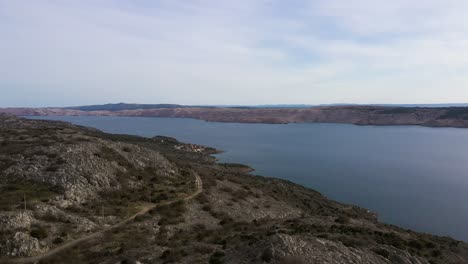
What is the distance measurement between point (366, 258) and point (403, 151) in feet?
420

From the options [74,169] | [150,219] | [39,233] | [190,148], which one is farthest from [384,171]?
[39,233]

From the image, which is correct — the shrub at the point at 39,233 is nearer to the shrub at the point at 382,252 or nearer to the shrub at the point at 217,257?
the shrub at the point at 217,257

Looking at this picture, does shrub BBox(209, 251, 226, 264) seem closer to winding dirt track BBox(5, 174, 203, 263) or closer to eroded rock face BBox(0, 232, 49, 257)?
winding dirt track BBox(5, 174, 203, 263)

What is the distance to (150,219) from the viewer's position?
118ft

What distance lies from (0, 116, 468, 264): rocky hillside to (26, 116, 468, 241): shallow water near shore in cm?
1340

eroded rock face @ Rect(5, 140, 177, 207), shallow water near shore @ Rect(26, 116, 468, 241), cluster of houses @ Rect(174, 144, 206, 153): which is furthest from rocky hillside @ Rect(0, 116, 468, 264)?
cluster of houses @ Rect(174, 144, 206, 153)

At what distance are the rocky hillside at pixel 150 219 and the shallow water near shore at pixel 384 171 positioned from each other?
1340cm

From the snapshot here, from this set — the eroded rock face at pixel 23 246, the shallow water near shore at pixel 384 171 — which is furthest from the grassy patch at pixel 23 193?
the shallow water near shore at pixel 384 171

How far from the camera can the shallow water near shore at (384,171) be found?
211ft

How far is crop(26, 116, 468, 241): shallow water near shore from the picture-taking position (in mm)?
64463

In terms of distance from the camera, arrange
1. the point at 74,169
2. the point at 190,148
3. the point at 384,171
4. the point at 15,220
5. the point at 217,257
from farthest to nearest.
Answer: the point at 190,148 → the point at 384,171 → the point at 74,169 → the point at 15,220 → the point at 217,257

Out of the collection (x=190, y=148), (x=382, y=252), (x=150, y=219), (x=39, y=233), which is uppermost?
(x=382, y=252)

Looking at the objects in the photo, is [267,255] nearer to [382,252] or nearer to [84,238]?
[382,252]

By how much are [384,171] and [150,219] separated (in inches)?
3267
